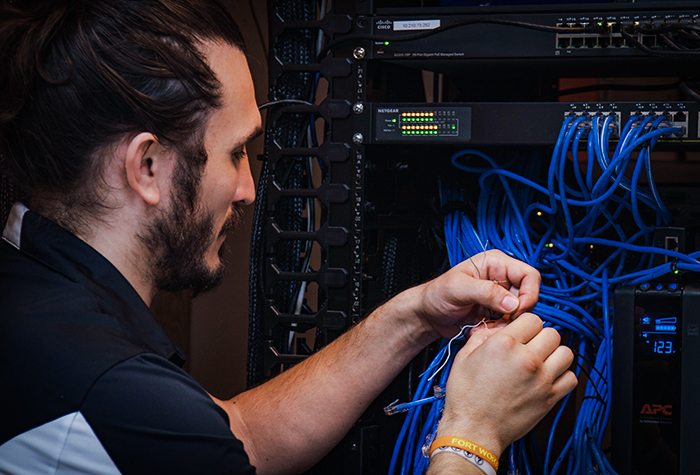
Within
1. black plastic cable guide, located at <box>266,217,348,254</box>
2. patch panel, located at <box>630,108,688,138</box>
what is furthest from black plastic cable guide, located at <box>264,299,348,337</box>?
patch panel, located at <box>630,108,688,138</box>

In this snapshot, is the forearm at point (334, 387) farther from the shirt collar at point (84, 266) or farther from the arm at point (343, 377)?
the shirt collar at point (84, 266)

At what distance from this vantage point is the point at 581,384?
67.6 inches

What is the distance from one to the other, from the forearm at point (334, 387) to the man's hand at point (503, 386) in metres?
0.26

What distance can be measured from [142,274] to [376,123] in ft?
1.50

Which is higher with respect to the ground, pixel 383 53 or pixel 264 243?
pixel 383 53

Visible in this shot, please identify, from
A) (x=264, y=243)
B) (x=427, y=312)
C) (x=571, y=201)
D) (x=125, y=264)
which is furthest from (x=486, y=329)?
(x=125, y=264)

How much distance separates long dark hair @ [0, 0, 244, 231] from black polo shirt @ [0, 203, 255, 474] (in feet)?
0.70

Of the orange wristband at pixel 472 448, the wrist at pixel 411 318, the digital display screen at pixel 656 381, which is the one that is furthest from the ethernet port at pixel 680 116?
the orange wristband at pixel 472 448

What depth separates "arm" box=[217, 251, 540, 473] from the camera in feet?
3.35

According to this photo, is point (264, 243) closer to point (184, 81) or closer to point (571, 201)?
point (184, 81)

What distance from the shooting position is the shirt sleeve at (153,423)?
2.15ft

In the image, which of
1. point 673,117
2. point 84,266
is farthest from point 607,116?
point 84,266

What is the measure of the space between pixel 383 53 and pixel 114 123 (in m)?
0.46

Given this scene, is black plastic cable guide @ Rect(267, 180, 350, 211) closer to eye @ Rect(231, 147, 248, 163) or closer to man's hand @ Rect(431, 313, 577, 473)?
eye @ Rect(231, 147, 248, 163)
